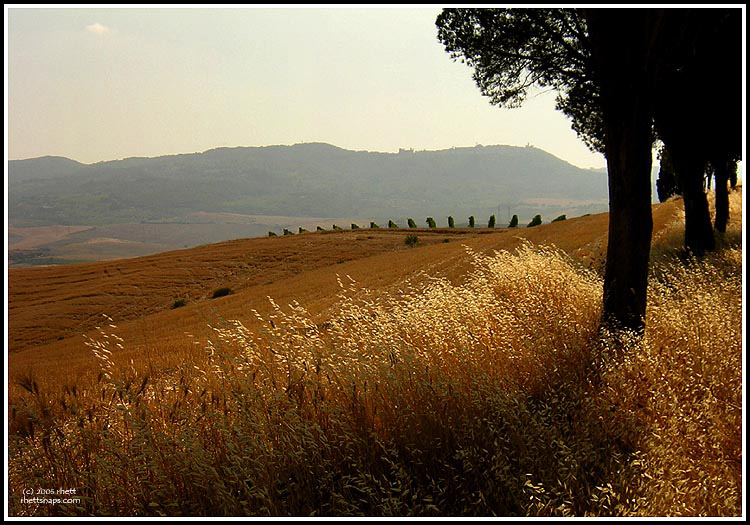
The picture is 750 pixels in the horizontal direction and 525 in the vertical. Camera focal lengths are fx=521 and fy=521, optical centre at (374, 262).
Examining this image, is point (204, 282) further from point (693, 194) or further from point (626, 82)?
point (626, 82)

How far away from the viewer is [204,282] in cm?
3297

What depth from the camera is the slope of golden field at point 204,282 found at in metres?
17.1

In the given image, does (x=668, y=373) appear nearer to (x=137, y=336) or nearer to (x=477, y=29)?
(x=477, y=29)

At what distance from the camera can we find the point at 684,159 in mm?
15445

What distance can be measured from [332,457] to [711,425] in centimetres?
347

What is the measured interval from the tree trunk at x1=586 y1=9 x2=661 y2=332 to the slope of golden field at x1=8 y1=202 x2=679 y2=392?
6.59 m

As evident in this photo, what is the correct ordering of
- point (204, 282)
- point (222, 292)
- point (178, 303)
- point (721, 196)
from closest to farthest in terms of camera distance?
point (721, 196) → point (178, 303) → point (222, 292) → point (204, 282)

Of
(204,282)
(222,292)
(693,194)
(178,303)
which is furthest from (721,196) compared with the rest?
(204,282)

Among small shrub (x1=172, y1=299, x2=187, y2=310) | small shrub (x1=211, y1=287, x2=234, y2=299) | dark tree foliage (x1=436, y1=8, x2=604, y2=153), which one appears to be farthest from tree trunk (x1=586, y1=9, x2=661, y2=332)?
small shrub (x1=211, y1=287, x2=234, y2=299)

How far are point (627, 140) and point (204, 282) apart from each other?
29700mm

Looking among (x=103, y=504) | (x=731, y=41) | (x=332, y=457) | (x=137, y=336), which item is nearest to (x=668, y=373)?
(x=332, y=457)

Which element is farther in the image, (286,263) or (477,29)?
(286,263)

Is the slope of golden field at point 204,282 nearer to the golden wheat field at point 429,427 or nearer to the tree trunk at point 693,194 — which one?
the tree trunk at point 693,194

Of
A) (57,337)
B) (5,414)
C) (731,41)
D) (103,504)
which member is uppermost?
(731,41)
